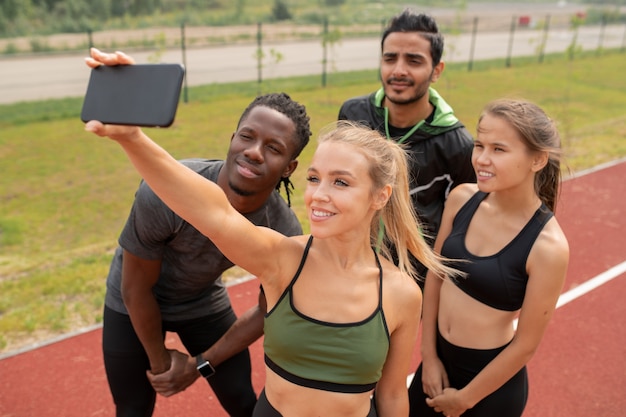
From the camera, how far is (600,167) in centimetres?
1020

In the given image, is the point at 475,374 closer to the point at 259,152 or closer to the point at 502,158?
the point at 502,158

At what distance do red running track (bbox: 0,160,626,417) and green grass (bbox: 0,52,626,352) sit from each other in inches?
16.2

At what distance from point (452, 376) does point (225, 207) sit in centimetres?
166

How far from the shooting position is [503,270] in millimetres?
2795

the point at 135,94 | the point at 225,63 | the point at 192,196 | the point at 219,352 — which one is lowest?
the point at 225,63

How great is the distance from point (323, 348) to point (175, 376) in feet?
3.98

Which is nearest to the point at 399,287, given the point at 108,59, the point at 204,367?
the point at 204,367

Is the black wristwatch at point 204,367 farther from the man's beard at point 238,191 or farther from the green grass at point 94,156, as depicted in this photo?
the green grass at point 94,156

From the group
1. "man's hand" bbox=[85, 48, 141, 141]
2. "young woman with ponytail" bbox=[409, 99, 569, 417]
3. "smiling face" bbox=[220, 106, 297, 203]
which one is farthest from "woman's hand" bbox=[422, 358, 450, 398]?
"man's hand" bbox=[85, 48, 141, 141]

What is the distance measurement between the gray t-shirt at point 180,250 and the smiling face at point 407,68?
108cm

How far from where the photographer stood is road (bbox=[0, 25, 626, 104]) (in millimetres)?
16000

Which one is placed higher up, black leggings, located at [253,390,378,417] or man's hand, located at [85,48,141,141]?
man's hand, located at [85,48,141,141]

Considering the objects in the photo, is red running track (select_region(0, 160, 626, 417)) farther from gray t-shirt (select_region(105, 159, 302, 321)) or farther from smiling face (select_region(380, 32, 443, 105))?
smiling face (select_region(380, 32, 443, 105))

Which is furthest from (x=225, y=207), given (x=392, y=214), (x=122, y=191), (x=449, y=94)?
(x=449, y=94)
